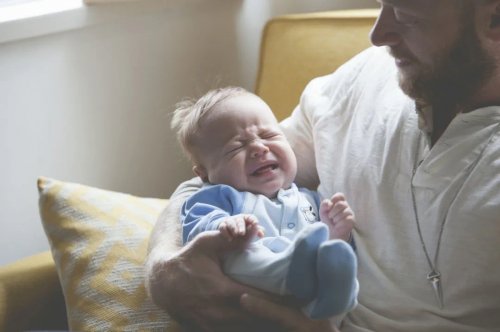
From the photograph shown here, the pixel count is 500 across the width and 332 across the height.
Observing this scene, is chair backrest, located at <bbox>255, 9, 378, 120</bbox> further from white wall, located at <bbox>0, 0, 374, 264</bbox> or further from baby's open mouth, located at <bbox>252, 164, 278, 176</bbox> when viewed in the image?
baby's open mouth, located at <bbox>252, 164, 278, 176</bbox>

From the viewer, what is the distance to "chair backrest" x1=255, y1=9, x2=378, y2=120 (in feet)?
6.55

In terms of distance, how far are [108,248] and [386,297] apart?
59 centimetres

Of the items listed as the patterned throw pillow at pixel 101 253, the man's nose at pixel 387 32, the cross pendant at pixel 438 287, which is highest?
the man's nose at pixel 387 32

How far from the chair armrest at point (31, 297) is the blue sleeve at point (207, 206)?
16.9 inches

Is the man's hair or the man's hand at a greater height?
the man's hair

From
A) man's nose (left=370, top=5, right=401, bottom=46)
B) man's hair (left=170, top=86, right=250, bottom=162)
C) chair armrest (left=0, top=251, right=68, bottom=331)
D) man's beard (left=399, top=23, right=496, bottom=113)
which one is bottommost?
chair armrest (left=0, top=251, right=68, bottom=331)

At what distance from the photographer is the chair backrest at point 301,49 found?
1996 millimetres

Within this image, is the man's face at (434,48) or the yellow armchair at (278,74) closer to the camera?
the man's face at (434,48)

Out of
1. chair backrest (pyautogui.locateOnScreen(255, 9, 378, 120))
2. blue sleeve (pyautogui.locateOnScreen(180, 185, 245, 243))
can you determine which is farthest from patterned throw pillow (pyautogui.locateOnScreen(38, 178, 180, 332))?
chair backrest (pyautogui.locateOnScreen(255, 9, 378, 120))

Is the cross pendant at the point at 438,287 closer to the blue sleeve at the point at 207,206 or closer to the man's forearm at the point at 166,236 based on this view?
the blue sleeve at the point at 207,206

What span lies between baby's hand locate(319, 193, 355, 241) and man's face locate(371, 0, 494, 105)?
0.24 meters

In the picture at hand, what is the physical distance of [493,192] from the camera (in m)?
1.31

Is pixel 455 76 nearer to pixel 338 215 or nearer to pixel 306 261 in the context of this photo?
pixel 338 215

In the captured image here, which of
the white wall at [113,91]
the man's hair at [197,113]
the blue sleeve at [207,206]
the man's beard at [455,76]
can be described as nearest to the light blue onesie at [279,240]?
the blue sleeve at [207,206]
